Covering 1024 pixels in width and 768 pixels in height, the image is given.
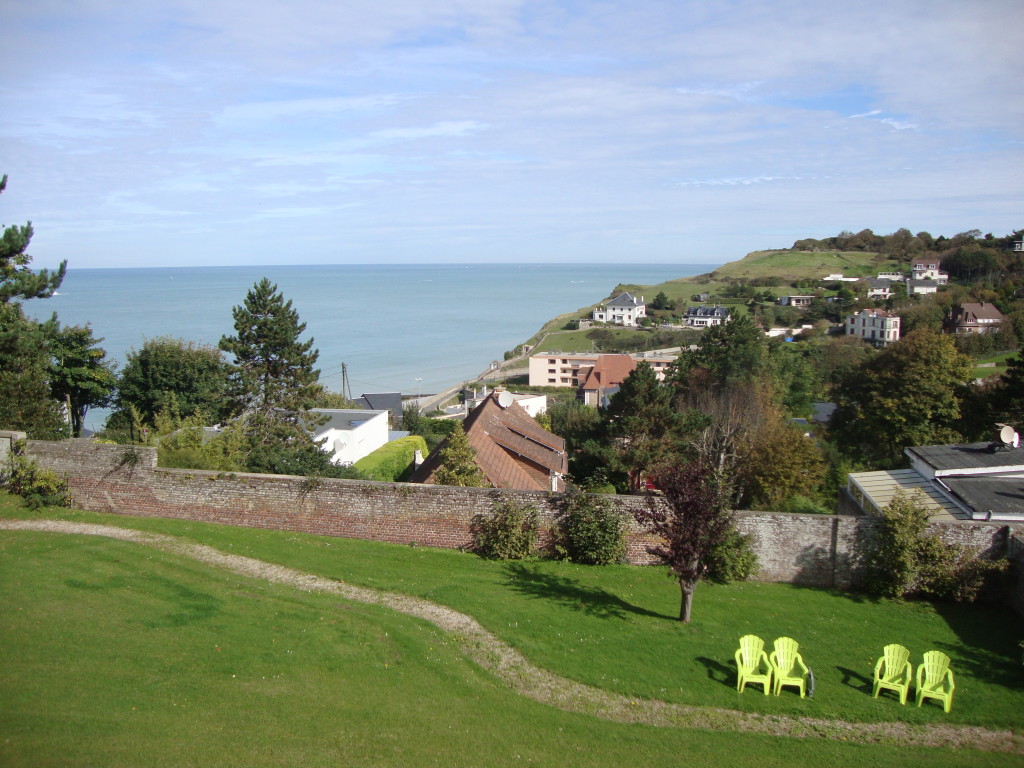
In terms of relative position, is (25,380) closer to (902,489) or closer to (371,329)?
(902,489)

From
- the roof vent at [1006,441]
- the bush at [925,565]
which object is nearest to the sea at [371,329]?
the bush at [925,565]

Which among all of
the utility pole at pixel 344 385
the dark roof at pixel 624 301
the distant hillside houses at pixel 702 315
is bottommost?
the utility pole at pixel 344 385

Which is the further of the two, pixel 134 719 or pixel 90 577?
pixel 90 577

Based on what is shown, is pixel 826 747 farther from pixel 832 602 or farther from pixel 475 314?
pixel 475 314

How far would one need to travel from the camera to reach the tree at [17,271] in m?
16.5

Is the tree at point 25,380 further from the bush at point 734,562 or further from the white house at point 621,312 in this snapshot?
the white house at point 621,312

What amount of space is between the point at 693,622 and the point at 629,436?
14845 mm

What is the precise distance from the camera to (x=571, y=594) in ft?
40.0

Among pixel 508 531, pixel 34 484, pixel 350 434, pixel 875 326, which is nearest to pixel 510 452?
pixel 350 434

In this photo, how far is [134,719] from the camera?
7.01m

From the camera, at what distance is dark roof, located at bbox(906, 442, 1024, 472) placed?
50.5 ft

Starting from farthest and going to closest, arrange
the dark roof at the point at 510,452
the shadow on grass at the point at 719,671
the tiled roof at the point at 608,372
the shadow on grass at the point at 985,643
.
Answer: the tiled roof at the point at 608,372, the dark roof at the point at 510,452, the shadow on grass at the point at 985,643, the shadow on grass at the point at 719,671

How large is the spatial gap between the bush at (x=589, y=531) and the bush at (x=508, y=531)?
0.58 meters

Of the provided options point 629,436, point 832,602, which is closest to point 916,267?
point 629,436
